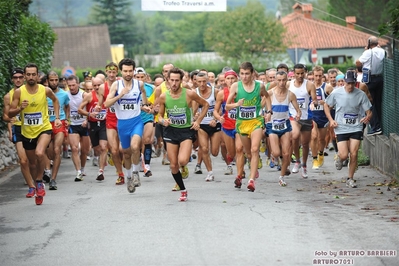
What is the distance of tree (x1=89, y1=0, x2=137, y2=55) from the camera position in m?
120

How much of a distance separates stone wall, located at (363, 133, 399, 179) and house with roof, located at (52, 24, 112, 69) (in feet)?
250

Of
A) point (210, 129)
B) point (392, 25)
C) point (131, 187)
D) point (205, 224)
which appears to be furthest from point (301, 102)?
point (205, 224)

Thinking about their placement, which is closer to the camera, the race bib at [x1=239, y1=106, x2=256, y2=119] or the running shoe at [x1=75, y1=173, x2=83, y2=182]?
the race bib at [x1=239, y1=106, x2=256, y2=119]

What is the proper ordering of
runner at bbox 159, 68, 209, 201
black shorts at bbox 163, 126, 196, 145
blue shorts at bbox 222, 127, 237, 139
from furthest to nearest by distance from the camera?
1. blue shorts at bbox 222, 127, 237, 139
2. black shorts at bbox 163, 126, 196, 145
3. runner at bbox 159, 68, 209, 201

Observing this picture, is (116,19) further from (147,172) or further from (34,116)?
(34,116)

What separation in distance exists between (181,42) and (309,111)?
516 ft

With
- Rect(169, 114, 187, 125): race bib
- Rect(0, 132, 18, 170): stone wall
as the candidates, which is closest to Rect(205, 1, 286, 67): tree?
Rect(0, 132, 18, 170): stone wall

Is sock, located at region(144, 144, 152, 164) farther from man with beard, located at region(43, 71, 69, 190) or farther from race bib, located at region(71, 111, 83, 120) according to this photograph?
man with beard, located at region(43, 71, 69, 190)

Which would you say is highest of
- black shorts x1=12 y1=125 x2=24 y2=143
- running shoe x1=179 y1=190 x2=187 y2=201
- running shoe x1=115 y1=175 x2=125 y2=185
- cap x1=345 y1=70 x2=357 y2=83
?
cap x1=345 y1=70 x2=357 y2=83

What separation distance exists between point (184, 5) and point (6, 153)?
5254 mm

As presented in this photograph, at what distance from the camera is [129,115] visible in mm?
14625

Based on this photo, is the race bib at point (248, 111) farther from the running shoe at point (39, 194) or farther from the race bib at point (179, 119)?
the running shoe at point (39, 194)

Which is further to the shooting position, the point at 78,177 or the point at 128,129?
the point at 78,177

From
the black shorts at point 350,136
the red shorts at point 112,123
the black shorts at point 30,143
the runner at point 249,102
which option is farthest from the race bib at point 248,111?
the black shorts at point 30,143
